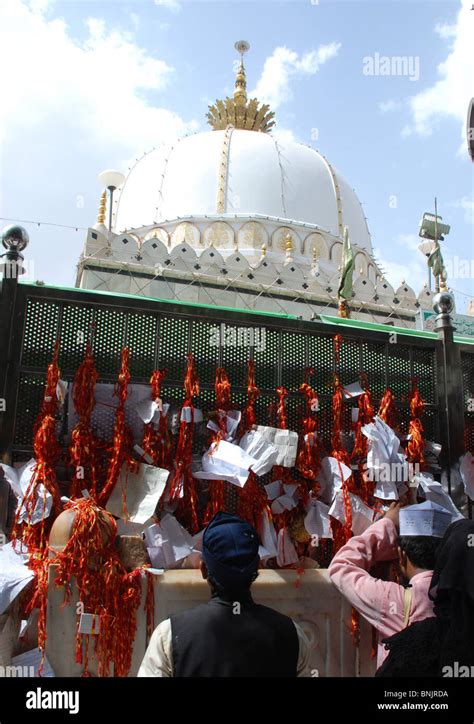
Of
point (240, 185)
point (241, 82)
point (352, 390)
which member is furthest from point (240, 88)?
point (352, 390)

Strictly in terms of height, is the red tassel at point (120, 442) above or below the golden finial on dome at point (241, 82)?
below

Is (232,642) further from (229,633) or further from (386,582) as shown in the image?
(386,582)

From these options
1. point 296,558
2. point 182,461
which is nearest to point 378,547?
point 296,558

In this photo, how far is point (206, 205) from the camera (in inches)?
862

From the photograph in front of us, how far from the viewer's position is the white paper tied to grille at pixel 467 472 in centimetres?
482

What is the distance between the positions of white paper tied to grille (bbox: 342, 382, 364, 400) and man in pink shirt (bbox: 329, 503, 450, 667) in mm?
1355

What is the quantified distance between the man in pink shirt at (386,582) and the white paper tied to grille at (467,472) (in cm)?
162

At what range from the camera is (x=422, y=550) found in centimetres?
298

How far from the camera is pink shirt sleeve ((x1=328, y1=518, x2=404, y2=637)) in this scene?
303cm

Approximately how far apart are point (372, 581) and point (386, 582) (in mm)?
72

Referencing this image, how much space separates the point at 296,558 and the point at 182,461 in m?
0.99

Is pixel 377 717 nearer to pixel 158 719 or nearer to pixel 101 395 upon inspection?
pixel 158 719

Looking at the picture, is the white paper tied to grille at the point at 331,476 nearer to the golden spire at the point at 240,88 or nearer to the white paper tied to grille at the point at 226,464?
the white paper tied to grille at the point at 226,464

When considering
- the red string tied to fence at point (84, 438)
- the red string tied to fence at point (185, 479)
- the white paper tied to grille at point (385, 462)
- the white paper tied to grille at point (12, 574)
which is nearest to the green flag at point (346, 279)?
the white paper tied to grille at point (385, 462)
